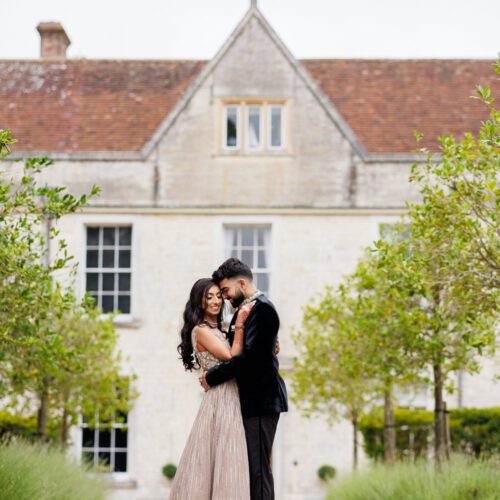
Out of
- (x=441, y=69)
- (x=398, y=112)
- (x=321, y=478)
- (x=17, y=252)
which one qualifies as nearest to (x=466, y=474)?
(x=17, y=252)

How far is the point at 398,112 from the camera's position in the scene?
1997cm

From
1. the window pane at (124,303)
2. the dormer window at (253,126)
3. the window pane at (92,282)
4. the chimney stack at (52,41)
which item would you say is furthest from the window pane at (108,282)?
the chimney stack at (52,41)

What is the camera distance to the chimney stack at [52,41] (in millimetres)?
22500

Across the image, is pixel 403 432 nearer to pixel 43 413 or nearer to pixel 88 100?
pixel 43 413

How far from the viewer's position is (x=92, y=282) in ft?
61.8

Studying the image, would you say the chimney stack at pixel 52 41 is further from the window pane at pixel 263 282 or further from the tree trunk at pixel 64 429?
the tree trunk at pixel 64 429

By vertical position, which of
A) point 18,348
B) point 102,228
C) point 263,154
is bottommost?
point 18,348

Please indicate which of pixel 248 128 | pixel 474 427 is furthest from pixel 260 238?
pixel 474 427

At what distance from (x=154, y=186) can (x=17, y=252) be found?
10.0 meters

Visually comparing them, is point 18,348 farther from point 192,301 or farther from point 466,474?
point 466,474

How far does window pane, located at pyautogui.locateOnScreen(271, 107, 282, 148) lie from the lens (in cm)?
1908

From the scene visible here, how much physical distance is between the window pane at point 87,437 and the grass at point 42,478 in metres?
6.45

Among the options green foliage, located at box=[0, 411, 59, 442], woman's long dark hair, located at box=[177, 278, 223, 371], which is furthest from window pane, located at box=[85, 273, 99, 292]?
woman's long dark hair, located at box=[177, 278, 223, 371]

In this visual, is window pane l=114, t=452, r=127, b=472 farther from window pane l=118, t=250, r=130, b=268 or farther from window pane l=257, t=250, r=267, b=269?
window pane l=257, t=250, r=267, b=269
